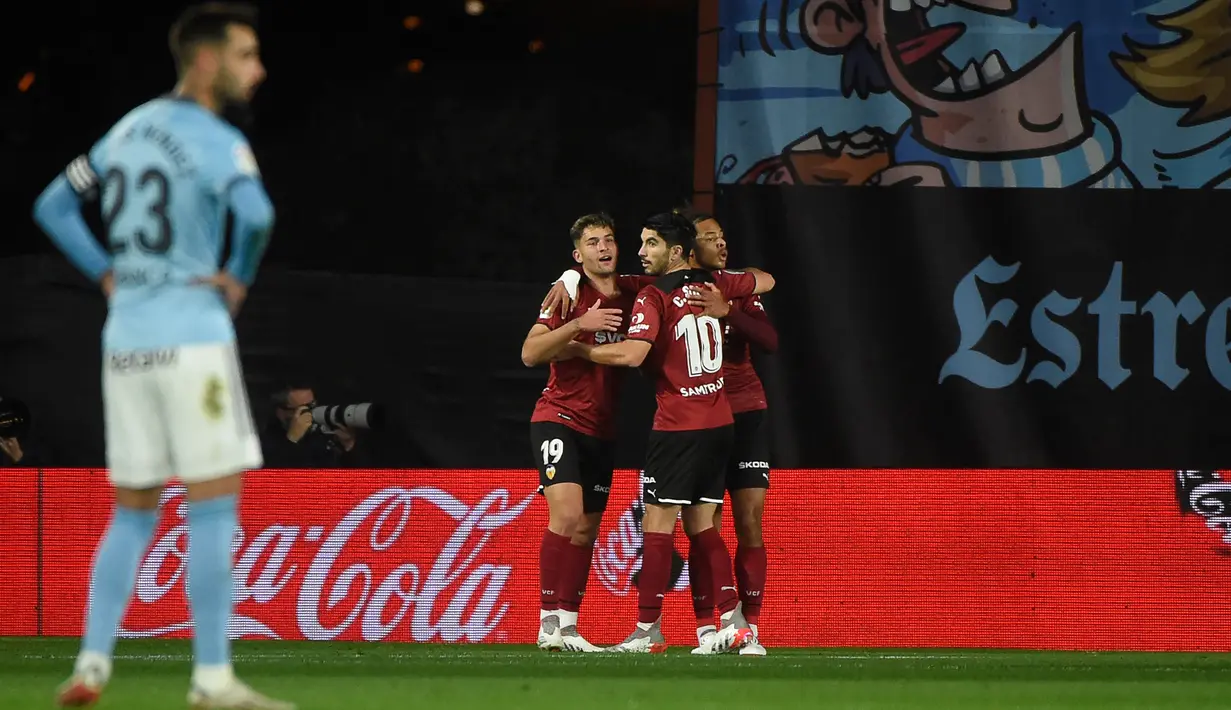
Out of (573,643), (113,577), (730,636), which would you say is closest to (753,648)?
(730,636)

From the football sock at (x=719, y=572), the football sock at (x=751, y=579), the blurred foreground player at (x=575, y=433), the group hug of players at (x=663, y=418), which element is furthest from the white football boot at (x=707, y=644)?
the blurred foreground player at (x=575, y=433)

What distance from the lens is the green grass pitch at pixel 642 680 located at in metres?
4.84

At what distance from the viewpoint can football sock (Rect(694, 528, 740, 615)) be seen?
732cm

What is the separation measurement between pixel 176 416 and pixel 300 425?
6.02 m

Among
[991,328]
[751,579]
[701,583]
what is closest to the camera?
[701,583]

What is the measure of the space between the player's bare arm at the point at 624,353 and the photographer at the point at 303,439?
9.94 ft

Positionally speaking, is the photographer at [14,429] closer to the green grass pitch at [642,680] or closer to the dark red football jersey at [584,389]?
the green grass pitch at [642,680]

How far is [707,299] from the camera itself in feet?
23.7

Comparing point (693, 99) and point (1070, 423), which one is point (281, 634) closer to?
point (1070, 423)

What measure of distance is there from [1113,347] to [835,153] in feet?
6.56

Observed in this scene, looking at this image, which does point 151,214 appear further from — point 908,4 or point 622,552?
point 908,4

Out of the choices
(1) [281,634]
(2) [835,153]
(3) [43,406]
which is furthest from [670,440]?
(3) [43,406]

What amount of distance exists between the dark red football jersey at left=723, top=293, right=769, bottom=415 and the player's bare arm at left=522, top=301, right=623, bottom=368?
25.8 inches

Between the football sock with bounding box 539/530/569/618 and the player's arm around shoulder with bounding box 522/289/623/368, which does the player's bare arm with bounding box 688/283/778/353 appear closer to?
the player's arm around shoulder with bounding box 522/289/623/368
